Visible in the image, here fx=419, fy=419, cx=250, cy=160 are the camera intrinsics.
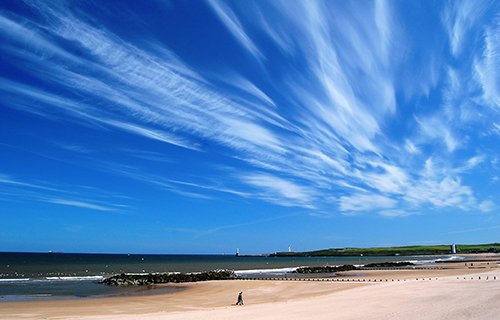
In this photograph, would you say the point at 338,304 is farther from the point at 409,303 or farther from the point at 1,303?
the point at 1,303

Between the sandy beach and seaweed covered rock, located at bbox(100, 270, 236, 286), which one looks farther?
seaweed covered rock, located at bbox(100, 270, 236, 286)

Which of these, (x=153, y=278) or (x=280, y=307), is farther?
(x=153, y=278)

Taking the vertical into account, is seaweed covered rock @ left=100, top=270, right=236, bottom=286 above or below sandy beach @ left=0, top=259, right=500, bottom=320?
above

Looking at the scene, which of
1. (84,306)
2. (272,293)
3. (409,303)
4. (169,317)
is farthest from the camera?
(272,293)

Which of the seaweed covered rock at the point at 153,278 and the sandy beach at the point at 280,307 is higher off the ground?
the seaweed covered rock at the point at 153,278

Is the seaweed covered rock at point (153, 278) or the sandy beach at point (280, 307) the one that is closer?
the sandy beach at point (280, 307)

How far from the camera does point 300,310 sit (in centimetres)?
2314

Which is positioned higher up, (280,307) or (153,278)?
(153,278)

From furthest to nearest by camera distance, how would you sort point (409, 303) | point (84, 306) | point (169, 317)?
point (84, 306), point (409, 303), point (169, 317)

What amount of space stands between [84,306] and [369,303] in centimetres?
1993

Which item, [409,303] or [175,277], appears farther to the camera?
[175,277]

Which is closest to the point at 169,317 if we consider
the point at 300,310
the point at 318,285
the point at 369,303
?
the point at 300,310

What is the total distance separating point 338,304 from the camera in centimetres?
2520

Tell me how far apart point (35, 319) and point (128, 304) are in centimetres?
958
